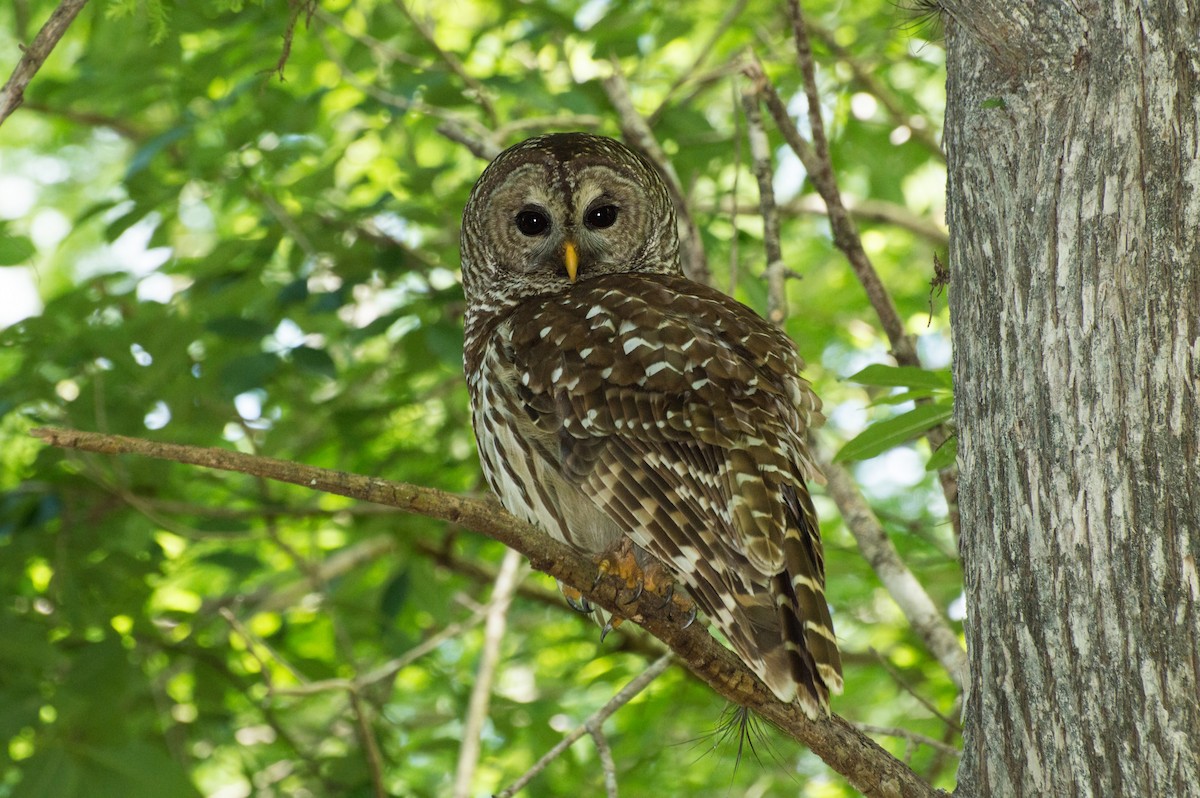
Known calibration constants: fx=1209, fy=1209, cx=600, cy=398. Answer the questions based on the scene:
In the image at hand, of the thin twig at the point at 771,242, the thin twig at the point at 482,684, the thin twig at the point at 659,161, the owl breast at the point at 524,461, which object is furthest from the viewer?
the thin twig at the point at 482,684

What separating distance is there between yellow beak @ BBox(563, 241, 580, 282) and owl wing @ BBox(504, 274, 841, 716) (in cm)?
42

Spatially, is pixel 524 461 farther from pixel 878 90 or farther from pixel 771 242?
pixel 878 90

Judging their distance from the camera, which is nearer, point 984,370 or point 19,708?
point 984,370

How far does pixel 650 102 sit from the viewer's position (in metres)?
5.57

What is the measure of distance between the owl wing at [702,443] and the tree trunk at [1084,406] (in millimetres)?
416

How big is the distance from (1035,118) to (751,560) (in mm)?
926

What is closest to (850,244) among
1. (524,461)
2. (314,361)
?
(524,461)

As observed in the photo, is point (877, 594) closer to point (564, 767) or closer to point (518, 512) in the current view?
point (564, 767)

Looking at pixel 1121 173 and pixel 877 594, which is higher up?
pixel 1121 173

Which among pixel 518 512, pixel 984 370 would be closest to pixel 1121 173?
pixel 984 370

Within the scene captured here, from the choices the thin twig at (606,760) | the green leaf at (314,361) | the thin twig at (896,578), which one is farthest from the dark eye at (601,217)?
the thin twig at (606,760)

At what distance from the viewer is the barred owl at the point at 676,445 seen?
224cm

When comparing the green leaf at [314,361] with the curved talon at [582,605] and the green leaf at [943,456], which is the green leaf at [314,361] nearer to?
the curved talon at [582,605]

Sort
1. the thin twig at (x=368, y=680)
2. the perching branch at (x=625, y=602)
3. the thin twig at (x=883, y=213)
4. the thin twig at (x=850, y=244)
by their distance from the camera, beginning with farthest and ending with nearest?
the thin twig at (x=883, y=213)
the thin twig at (x=850, y=244)
the thin twig at (x=368, y=680)
the perching branch at (x=625, y=602)
